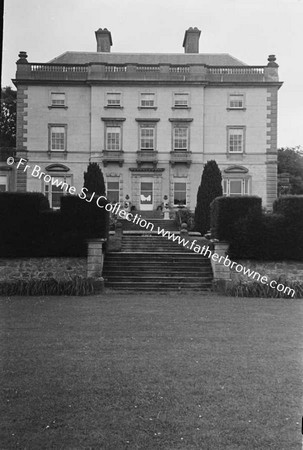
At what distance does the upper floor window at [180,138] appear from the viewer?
33.7 m

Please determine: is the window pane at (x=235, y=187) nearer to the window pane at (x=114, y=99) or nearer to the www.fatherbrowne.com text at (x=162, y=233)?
the www.fatherbrowne.com text at (x=162, y=233)

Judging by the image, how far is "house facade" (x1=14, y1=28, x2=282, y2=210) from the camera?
3168cm

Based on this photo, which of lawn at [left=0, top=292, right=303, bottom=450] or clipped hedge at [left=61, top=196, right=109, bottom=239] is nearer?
lawn at [left=0, top=292, right=303, bottom=450]

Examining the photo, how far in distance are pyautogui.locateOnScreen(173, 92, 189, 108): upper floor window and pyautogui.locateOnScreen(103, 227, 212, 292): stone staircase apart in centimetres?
1576

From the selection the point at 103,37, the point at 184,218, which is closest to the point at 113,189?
the point at 184,218

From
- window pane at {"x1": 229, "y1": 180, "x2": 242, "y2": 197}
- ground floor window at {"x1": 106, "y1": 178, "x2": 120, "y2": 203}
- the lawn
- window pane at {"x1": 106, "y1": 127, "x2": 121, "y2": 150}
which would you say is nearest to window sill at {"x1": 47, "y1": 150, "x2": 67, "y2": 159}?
window pane at {"x1": 106, "y1": 127, "x2": 121, "y2": 150}

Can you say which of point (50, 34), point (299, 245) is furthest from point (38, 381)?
point (299, 245)

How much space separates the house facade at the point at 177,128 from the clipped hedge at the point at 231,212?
1430 centimetres

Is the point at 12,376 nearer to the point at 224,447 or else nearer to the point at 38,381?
the point at 38,381

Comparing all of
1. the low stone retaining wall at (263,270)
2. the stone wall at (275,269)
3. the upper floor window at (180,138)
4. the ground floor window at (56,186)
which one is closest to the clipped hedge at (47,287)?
the low stone retaining wall at (263,270)

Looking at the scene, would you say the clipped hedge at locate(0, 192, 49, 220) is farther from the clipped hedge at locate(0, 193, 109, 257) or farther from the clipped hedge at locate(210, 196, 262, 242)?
the clipped hedge at locate(210, 196, 262, 242)

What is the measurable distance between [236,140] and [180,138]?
12.0ft

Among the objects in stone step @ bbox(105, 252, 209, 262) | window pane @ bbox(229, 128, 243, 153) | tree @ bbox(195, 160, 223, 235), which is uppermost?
window pane @ bbox(229, 128, 243, 153)

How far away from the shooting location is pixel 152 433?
4.48 meters
